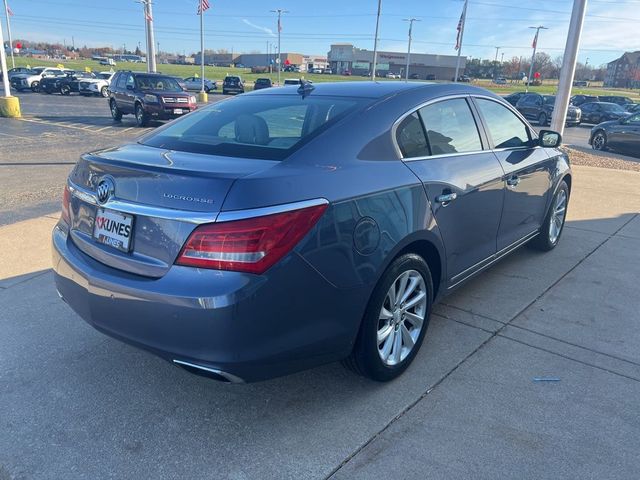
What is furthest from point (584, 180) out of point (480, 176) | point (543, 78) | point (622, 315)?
point (543, 78)

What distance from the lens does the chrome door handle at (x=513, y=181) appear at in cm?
405

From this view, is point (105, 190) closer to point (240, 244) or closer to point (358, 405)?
point (240, 244)

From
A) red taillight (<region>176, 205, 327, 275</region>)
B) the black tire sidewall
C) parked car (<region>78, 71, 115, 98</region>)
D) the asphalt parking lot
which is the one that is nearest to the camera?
red taillight (<region>176, 205, 327, 275</region>)

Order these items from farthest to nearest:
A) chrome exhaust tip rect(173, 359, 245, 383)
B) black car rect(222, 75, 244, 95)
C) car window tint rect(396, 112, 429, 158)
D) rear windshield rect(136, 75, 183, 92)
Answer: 1. black car rect(222, 75, 244, 95)
2. rear windshield rect(136, 75, 183, 92)
3. car window tint rect(396, 112, 429, 158)
4. chrome exhaust tip rect(173, 359, 245, 383)

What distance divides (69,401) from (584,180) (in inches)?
384

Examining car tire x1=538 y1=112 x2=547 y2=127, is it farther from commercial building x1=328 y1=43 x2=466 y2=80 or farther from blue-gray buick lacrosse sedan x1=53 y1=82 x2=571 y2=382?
commercial building x1=328 y1=43 x2=466 y2=80

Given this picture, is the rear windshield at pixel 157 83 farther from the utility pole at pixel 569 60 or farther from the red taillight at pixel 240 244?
the red taillight at pixel 240 244

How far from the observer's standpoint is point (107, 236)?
→ 8.32ft

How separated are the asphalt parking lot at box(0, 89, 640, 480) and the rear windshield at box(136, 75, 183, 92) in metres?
15.5

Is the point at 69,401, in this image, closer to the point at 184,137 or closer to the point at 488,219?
the point at 184,137

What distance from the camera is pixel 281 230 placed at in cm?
222

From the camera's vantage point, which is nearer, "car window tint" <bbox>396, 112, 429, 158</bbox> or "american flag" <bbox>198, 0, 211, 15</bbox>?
"car window tint" <bbox>396, 112, 429, 158</bbox>

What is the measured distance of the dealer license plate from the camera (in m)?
2.42

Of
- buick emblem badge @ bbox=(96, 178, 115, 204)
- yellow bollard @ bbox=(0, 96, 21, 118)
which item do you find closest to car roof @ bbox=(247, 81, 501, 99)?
buick emblem badge @ bbox=(96, 178, 115, 204)
